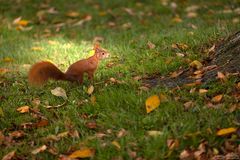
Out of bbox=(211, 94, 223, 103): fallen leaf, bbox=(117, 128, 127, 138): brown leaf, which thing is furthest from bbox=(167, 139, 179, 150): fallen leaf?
bbox=(211, 94, 223, 103): fallen leaf

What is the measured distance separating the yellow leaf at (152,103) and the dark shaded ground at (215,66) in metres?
0.41

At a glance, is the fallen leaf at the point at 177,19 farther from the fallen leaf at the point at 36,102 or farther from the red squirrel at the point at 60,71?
the fallen leaf at the point at 36,102

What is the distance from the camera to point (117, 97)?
346 centimetres

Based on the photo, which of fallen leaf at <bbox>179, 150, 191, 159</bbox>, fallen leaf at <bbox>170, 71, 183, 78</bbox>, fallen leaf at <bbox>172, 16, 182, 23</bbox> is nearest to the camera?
fallen leaf at <bbox>179, 150, 191, 159</bbox>

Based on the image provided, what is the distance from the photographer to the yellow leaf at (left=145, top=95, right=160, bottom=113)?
321 cm

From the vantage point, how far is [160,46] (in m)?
4.88

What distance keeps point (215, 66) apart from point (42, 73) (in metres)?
1.30

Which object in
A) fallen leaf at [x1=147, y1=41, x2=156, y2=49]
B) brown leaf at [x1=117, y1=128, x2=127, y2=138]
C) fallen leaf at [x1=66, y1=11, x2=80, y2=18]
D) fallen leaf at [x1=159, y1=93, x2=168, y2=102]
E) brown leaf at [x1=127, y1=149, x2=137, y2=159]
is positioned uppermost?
fallen leaf at [x1=159, y1=93, x2=168, y2=102]

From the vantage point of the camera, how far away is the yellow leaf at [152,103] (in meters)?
3.21

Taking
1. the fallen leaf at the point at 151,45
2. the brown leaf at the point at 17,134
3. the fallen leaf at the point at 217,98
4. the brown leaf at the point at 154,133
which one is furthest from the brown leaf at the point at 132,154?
the fallen leaf at the point at 151,45

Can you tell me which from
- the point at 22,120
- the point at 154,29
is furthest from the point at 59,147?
the point at 154,29

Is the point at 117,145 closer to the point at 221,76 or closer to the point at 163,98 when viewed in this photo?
the point at 163,98

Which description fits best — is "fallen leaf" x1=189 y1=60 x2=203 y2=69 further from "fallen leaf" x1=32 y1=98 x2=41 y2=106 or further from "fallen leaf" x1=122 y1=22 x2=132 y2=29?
"fallen leaf" x1=122 y1=22 x2=132 y2=29

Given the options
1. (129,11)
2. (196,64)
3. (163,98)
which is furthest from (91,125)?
(129,11)
